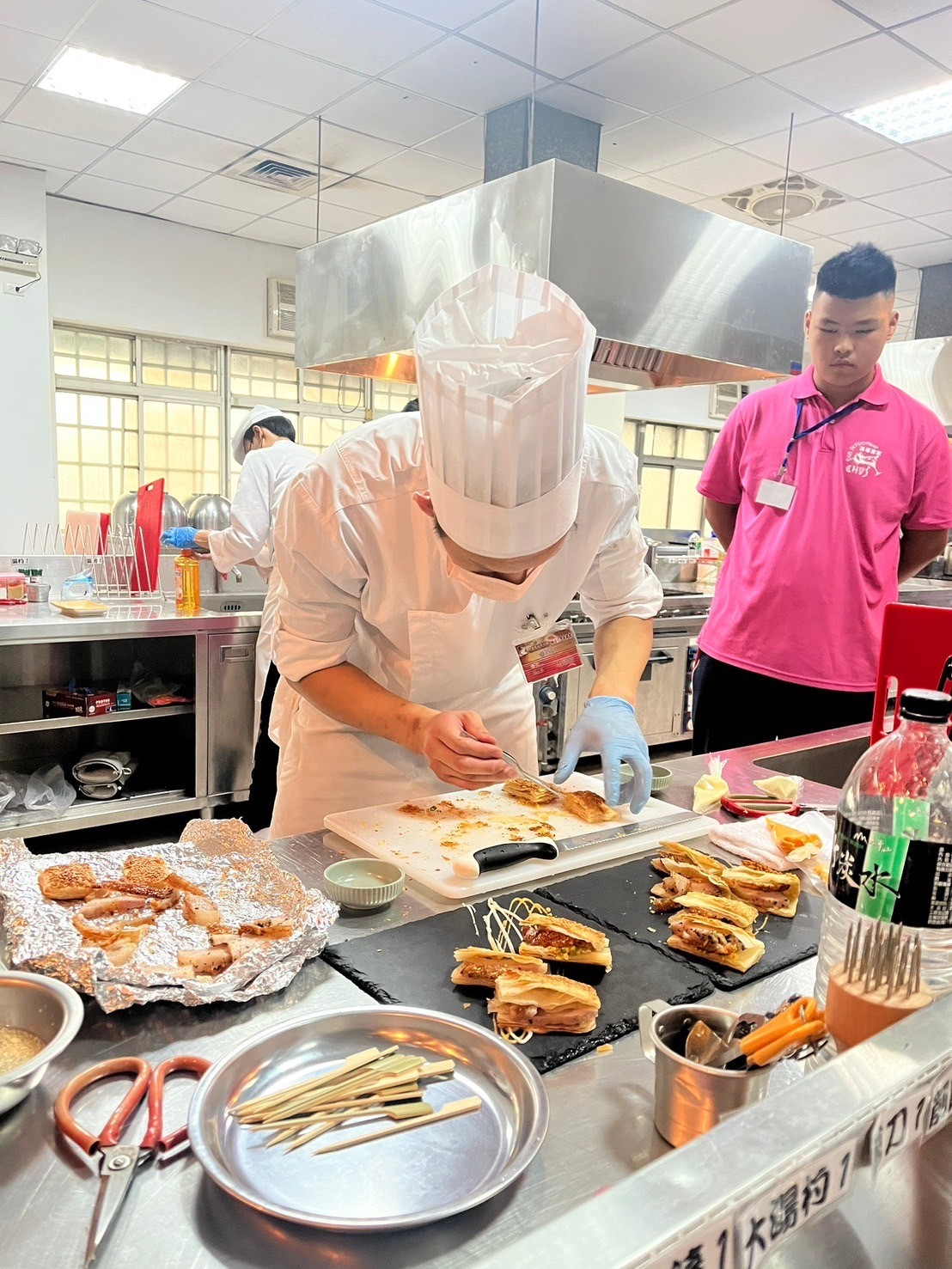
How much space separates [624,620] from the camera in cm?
204

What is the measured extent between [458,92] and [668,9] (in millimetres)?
1203

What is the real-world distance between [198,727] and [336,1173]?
3.46 m

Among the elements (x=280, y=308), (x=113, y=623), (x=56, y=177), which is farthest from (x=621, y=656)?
(x=280, y=308)

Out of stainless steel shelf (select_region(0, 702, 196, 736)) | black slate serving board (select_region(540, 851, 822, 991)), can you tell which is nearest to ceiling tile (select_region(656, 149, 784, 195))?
stainless steel shelf (select_region(0, 702, 196, 736))

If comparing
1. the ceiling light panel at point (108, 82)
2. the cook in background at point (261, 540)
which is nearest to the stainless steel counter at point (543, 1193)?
the cook in background at point (261, 540)

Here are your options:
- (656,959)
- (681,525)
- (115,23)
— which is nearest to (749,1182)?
(656,959)

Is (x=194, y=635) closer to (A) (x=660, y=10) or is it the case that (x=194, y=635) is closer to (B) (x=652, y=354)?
(B) (x=652, y=354)

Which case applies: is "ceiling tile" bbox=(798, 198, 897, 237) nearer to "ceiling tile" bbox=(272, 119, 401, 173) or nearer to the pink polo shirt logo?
"ceiling tile" bbox=(272, 119, 401, 173)

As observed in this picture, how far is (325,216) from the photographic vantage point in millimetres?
6469

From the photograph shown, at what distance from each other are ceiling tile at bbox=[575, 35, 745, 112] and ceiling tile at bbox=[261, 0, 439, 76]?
86cm

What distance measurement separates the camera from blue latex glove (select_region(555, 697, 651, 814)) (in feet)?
5.13

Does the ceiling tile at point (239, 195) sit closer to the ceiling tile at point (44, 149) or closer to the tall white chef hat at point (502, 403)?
the ceiling tile at point (44, 149)

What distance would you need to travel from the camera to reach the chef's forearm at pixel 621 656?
1.88 metres

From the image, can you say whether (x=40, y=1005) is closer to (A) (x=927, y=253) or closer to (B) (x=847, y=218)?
(B) (x=847, y=218)
